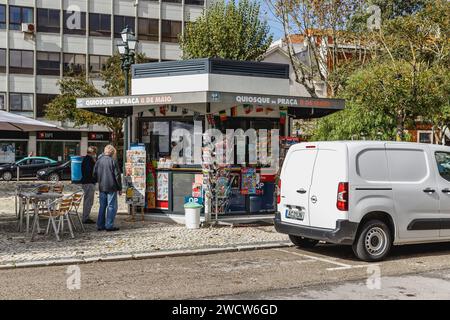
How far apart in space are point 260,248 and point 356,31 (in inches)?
873

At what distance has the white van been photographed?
8.91 metres

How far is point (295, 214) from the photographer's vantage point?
9.69 metres

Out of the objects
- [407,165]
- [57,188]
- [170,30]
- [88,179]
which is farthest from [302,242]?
[170,30]

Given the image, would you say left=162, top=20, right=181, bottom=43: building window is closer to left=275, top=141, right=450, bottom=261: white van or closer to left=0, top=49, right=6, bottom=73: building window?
left=0, top=49, right=6, bottom=73: building window

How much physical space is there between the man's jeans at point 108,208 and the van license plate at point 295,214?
399 cm

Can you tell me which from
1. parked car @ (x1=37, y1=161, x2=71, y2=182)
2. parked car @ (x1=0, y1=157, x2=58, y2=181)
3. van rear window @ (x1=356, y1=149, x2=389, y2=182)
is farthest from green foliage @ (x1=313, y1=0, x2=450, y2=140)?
parked car @ (x1=0, y1=157, x2=58, y2=181)

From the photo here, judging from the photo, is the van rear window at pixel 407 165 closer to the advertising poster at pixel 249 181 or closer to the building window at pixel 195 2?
the advertising poster at pixel 249 181

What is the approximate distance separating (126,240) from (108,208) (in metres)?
1.41

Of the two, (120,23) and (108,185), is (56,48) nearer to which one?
(120,23)

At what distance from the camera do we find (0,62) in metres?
44.1

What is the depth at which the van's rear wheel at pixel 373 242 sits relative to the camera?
909 centimetres

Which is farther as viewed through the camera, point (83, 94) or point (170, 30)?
point (170, 30)
